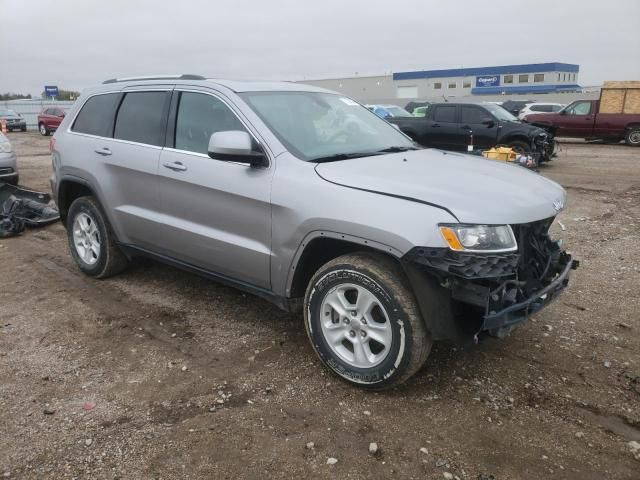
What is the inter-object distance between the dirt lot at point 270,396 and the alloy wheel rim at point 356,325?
235 mm

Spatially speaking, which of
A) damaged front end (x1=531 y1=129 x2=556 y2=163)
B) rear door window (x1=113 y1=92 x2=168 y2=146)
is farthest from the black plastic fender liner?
damaged front end (x1=531 y1=129 x2=556 y2=163)

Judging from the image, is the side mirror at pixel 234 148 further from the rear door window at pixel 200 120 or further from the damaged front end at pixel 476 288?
the damaged front end at pixel 476 288

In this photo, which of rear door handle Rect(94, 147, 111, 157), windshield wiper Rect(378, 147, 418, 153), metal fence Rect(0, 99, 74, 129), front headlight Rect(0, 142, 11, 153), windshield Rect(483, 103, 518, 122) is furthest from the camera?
metal fence Rect(0, 99, 74, 129)

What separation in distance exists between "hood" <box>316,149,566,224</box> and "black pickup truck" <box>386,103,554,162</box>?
35.7 ft

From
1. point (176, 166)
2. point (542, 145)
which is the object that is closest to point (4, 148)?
point (176, 166)

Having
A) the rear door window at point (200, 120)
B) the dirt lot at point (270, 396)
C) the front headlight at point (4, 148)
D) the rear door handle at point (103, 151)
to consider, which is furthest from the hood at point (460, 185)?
the front headlight at point (4, 148)

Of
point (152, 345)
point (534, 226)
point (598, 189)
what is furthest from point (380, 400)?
point (598, 189)

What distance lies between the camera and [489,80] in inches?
2549

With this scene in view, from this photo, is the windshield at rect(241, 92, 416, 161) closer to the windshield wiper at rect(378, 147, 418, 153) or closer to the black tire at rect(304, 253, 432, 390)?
the windshield wiper at rect(378, 147, 418, 153)

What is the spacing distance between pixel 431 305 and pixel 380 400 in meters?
0.70

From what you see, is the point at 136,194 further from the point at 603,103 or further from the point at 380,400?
the point at 603,103

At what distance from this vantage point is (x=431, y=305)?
9.78 feet

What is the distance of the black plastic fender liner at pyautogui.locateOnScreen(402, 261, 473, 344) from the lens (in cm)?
298

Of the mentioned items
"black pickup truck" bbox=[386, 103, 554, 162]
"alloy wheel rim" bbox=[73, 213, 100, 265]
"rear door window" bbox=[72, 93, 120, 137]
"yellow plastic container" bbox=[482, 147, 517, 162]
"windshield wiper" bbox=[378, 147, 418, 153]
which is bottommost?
"alloy wheel rim" bbox=[73, 213, 100, 265]
